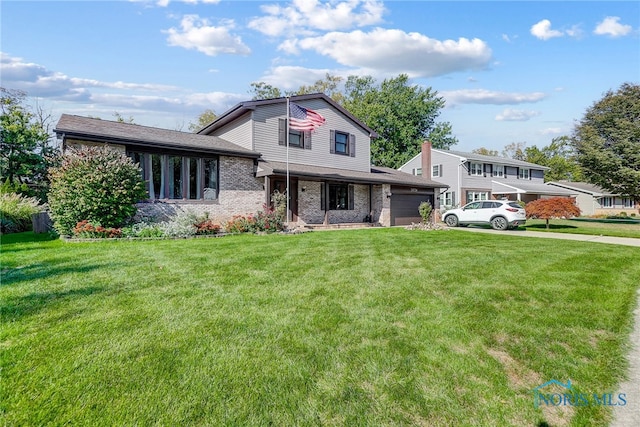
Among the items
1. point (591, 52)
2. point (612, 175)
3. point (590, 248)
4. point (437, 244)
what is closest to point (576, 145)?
point (612, 175)

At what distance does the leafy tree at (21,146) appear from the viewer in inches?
780

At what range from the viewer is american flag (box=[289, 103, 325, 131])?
595 inches

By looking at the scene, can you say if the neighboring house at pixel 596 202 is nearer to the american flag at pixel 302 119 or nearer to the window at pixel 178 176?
the american flag at pixel 302 119

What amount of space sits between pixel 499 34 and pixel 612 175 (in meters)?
19.0

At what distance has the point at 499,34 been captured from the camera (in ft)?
39.4

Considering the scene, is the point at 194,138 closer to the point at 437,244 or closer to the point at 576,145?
the point at 437,244

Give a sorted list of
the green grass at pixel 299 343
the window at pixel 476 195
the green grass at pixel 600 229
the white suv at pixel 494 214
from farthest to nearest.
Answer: the window at pixel 476 195 → the white suv at pixel 494 214 → the green grass at pixel 600 229 → the green grass at pixel 299 343

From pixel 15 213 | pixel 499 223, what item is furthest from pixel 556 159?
pixel 15 213

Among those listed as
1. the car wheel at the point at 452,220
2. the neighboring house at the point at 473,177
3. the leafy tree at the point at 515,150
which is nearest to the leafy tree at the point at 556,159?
the leafy tree at the point at 515,150

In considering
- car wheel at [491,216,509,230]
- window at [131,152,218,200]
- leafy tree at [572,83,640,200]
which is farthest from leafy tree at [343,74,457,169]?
window at [131,152,218,200]

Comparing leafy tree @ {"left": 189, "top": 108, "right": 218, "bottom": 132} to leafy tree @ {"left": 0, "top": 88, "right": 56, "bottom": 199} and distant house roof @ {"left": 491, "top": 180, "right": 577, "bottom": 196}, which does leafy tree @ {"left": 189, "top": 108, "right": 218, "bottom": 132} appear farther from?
distant house roof @ {"left": 491, "top": 180, "right": 577, "bottom": 196}

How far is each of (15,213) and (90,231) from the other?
5620 millimetres

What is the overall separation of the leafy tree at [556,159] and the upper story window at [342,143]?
4296 centimetres

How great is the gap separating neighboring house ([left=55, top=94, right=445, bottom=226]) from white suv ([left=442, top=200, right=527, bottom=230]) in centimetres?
Result: 333
